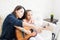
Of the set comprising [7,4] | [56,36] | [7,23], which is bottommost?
[56,36]

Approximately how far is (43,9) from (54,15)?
476 mm

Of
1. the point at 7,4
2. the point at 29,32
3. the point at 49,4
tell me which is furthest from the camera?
the point at 49,4

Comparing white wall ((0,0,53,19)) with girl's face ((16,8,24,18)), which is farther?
white wall ((0,0,53,19))

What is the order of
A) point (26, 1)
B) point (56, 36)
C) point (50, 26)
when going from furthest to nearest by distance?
1. point (26, 1)
2. point (56, 36)
3. point (50, 26)

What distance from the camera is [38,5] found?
3.44 meters

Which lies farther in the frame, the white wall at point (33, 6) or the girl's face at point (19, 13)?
the white wall at point (33, 6)

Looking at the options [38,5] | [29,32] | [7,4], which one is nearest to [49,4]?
[38,5]

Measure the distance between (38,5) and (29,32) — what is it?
158 centimetres

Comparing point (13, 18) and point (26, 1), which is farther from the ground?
point (26, 1)

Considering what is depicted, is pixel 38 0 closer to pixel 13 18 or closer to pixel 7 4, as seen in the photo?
pixel 7 4

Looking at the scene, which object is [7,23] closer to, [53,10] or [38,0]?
[38,0]

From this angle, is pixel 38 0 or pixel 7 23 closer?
pixel 7 23

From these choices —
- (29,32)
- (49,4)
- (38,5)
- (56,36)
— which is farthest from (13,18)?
(49,4)

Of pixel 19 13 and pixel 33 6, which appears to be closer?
pixel 19 13
